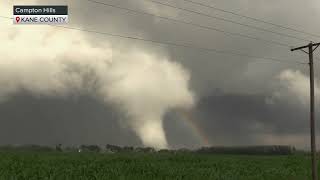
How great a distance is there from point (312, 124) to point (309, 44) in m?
7.27

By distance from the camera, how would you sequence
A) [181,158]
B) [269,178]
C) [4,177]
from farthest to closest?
1. [181,158]
2. [269,178]
3. [4,177]

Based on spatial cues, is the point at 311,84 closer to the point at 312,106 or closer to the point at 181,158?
the point at 312,106

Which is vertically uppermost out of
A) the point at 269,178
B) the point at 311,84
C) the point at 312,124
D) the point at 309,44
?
the point at 309,44

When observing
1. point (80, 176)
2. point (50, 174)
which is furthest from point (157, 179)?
point (50, 174)

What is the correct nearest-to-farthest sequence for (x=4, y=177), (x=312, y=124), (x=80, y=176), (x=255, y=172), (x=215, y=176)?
(x=312, y=124), (x=4, y=177), (x=80, y=176), (x=215, y=176), (x=255, y=172)

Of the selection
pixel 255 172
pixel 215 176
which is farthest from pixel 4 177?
pixel 255 172

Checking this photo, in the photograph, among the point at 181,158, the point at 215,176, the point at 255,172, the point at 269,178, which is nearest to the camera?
the point at 215,176

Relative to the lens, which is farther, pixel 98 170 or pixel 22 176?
pixel 98 170

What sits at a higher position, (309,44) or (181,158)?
(309,44)

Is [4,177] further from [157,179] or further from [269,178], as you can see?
[269,178]

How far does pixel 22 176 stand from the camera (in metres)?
52.5

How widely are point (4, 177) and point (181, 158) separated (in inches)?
1923

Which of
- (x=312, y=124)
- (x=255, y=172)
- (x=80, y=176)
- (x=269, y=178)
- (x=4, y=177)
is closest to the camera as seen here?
(x=312, y=124)

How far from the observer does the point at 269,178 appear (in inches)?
2581
